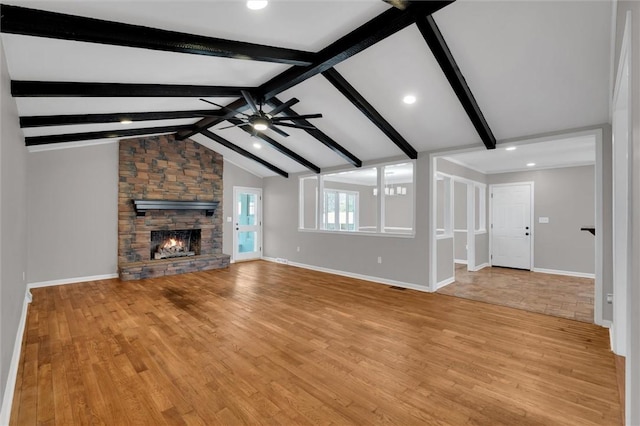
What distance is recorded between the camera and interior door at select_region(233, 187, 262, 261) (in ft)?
27.6

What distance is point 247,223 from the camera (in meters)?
8.73

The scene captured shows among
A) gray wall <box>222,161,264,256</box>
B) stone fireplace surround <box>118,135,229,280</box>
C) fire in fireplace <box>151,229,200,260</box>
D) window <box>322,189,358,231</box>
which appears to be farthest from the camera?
window <box>322,189,358,231</box>

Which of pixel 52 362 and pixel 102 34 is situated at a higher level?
pixel 102 34

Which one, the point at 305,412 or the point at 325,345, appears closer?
the point at 305,412

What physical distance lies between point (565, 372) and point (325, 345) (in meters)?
2.17

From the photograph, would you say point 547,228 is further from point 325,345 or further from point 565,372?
point 325,345

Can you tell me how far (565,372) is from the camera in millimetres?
2590

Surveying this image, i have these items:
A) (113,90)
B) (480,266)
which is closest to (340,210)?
(480,266)

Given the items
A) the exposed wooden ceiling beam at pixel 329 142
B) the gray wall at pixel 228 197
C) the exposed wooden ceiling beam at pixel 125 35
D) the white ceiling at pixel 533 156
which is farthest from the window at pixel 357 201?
the exposed wooden ceiling beam at pixel 125 35

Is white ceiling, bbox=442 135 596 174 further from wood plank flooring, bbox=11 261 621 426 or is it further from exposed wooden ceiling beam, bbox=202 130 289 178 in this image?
exposed wooden ceiling beam, bbox=202 130 289 178

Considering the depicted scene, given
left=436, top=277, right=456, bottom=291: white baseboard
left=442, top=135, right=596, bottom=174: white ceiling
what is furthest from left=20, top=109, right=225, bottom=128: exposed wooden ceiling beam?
left=436, top=277, right=456, bottom=291: white baseboard

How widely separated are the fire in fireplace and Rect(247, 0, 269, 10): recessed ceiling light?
19.7 feet

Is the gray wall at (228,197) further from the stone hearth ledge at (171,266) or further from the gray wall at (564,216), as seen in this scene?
the gray wall at (564,216)

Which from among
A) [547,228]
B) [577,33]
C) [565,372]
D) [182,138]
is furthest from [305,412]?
[547,228]
